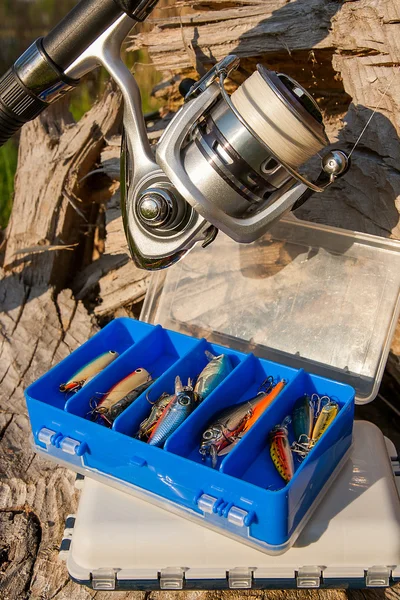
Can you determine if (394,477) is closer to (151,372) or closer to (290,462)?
(290,462)

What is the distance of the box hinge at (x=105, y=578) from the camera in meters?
1.58

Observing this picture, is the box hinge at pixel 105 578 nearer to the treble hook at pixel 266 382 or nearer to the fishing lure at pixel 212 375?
the fishing lure at pixel 212 375

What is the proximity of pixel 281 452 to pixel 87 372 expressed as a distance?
22.1 inches

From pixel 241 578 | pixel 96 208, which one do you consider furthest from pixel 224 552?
pixel 96 208

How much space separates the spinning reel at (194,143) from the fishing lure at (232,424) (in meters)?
0.39

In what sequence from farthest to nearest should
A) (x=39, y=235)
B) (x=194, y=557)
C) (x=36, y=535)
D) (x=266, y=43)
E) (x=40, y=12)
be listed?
1. (x=40, y=12)
2. (x=39, y=235)
3. (x=266, y=43)
4. (x=36, y=535)
5. (x=194, y=557)

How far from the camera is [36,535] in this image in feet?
6.21

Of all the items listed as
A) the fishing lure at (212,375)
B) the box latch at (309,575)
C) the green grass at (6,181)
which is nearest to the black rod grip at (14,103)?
the fishing lure at (212,375)

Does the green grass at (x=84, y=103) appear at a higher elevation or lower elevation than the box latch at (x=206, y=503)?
lower

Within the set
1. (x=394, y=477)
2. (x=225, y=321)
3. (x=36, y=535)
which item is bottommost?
(x=394, y=477)

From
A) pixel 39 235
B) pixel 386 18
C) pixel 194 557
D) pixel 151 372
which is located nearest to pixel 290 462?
pixel 194 557

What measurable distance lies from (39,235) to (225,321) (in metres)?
0.90

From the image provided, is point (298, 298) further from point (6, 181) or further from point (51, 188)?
point (6, 181)

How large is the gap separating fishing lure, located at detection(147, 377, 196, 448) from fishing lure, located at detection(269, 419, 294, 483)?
0.21m
